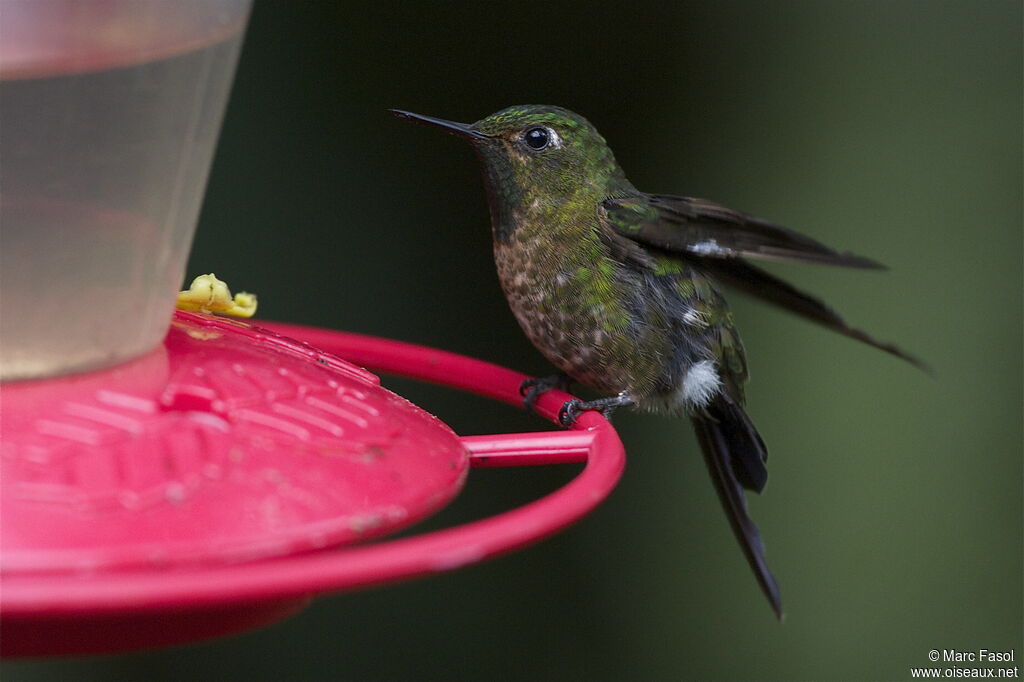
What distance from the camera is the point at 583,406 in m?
2.56

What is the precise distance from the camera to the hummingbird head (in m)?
3.29

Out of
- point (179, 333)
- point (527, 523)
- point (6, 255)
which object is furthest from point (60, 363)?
point (527, 523)

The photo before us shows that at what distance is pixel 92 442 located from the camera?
1496 mm

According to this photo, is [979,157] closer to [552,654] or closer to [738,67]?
[738,67]

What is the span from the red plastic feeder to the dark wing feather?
709 millimetres

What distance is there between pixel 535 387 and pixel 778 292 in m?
0.61

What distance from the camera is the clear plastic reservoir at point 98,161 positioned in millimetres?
1555

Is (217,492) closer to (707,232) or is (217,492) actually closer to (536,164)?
(707,232)

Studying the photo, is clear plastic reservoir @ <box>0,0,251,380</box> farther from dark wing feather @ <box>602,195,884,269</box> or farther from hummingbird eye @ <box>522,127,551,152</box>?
hummingbird eye @ <box>522,127,551,152</box>

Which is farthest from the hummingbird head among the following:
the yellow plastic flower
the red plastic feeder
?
the red plastic feeder

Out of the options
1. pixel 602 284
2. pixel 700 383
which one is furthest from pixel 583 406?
pixel 700 383

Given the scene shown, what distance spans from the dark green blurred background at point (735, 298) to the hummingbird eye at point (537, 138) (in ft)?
3.15

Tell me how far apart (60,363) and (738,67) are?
Result: 10.4 ft

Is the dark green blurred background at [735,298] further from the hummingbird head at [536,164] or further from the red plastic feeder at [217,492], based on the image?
the red plastic feeder at [217,492]
